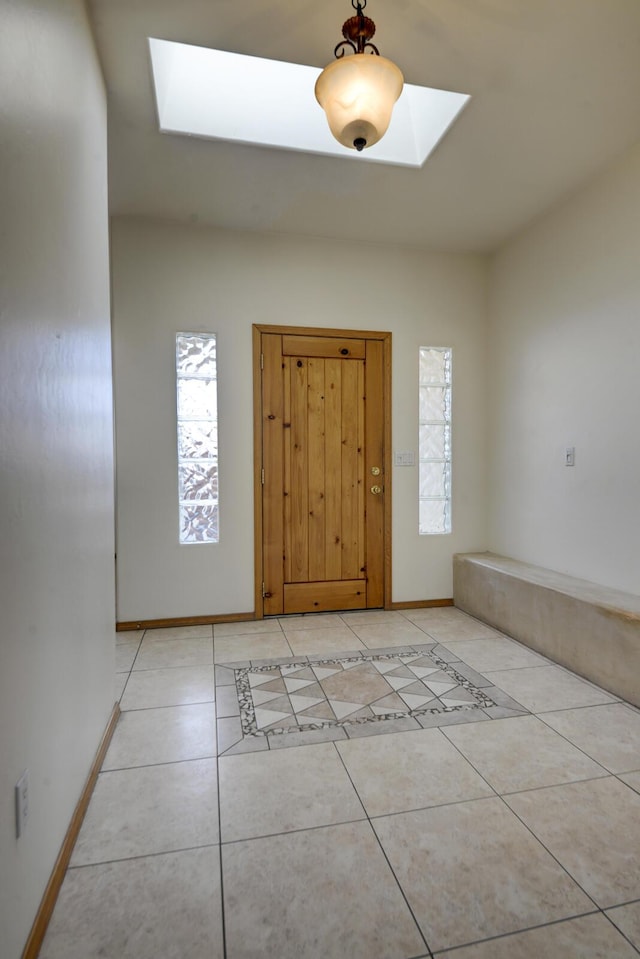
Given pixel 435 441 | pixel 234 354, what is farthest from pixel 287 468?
pixel 435 441

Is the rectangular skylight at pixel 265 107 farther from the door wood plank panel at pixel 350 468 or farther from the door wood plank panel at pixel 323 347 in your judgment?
the door wood plank panel at pixel 350 468

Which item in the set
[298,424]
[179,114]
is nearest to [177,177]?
[179,114]

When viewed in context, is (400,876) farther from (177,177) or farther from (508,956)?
(177,177)

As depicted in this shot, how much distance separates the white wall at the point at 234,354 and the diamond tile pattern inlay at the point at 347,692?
1018mm

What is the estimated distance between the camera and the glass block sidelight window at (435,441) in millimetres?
3967

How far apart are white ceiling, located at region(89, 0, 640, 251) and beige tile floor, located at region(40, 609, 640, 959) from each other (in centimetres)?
283

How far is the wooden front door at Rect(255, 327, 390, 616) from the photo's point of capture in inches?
144

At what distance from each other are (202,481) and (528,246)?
2878mm

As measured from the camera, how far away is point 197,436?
3545 mm

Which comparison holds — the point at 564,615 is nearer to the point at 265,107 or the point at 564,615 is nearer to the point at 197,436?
the point at 197,436

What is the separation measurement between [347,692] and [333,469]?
1.73 metres

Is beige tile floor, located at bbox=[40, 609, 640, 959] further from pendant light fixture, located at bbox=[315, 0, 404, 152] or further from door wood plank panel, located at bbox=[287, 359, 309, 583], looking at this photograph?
pendant light fixture, located at bbox=[315, 0, 404, 152]

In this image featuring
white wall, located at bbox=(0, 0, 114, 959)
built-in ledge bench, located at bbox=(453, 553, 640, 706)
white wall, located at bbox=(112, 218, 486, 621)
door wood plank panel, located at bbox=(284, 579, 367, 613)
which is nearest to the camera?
white wall, located at bbox=(0, 0, 114, 959)

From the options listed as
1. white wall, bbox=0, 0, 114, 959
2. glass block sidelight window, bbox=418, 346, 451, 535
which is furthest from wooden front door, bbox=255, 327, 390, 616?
white wall, bbox=0, 0, 114, 959
